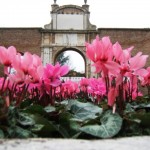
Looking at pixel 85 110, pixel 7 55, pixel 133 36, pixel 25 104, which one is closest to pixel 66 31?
pixel 133 36

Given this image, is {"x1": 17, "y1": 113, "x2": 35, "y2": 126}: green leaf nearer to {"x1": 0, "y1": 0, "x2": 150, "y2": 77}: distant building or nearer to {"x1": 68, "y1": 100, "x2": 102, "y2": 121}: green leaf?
{"x1": 68, "y1": 100, "x2": 102, "y2": 121}: green leaf

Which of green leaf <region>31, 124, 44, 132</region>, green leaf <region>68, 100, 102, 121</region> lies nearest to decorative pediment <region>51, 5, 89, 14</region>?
green leaf <region>68, 100, 102, 121</region>

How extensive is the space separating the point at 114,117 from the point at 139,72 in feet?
0.88

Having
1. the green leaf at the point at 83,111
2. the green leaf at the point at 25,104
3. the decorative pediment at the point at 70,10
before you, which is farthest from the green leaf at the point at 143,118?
the decorative pediment at the point at 70,10

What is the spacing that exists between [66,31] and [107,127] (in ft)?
77.2

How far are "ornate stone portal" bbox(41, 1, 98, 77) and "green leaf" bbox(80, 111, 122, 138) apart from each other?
903 inches

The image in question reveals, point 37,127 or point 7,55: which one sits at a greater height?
point 7,55

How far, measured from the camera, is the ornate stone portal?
957 inches

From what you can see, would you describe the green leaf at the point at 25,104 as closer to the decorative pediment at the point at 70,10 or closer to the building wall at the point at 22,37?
the decorative pediment at the point at 70,10

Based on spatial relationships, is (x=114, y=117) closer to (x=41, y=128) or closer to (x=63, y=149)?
(x=41, y=128)

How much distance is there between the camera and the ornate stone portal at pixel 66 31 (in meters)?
24.3

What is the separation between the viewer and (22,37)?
2459 centimetres

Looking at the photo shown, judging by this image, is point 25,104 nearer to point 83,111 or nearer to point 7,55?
point 83,111

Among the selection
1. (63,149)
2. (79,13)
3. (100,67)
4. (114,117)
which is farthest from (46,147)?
(79,13)
